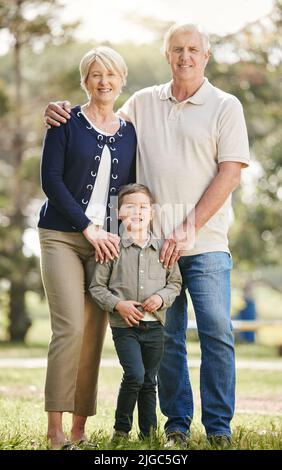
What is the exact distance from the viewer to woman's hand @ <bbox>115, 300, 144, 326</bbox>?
452cm

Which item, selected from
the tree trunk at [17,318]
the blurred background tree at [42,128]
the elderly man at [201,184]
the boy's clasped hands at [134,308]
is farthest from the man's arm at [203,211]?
the tree trunk at [17,318]

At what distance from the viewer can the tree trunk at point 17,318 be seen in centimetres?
1847

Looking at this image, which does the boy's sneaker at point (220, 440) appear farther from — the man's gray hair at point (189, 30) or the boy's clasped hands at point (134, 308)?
the man's gray hair at point (189, 30)

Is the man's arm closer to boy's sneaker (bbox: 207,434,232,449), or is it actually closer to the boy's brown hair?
the boy's brown hair

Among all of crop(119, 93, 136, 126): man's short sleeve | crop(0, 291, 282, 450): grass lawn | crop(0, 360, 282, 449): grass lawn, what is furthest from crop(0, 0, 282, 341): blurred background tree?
crop(119, 93, 136, 126): man's short sleeve

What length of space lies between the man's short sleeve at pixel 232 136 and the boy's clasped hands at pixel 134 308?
2.64 ft

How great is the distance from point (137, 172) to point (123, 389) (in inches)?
45.5

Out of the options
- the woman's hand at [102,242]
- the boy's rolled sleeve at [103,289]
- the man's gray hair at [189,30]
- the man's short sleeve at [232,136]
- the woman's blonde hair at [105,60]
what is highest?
the man's gray hair at [189,30]

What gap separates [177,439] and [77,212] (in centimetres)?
130

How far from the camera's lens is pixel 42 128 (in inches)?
720

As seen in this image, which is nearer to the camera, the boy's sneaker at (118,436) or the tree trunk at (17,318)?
the boy's sneaker at (118,436)

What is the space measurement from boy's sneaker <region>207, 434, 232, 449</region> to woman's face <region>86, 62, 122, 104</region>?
1.81 metres

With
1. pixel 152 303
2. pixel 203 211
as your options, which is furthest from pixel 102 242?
pixel 203 211

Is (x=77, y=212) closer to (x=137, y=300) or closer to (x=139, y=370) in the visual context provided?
(x=137, y=300)
